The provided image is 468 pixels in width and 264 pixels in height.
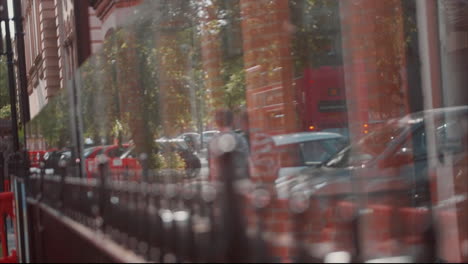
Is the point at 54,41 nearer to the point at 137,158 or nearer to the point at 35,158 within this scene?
the point at 35,158

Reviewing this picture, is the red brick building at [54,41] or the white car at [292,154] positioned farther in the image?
the red brick building at [54,41]

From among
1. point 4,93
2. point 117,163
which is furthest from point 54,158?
point 4,93

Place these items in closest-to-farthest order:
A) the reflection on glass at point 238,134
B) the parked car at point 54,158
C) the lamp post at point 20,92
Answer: the reflection on glass at point 238,134, the parked car at point 54,158, the lamp post at point 20,92

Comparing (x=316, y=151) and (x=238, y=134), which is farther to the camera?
(x=316, y=151)

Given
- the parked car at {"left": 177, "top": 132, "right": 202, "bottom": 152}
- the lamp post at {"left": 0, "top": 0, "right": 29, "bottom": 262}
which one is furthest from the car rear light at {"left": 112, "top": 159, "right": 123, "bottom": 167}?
the lamp post at {"left": 0, "top": 0, "right": 29, "bottom": 262}

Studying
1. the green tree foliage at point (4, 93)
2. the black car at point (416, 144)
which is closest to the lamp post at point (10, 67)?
the green tree foliage at point (4, 93)

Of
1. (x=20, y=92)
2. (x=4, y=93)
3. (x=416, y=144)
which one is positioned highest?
(x=4, y=93)

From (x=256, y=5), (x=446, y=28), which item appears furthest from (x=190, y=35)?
(x=446, y=28)

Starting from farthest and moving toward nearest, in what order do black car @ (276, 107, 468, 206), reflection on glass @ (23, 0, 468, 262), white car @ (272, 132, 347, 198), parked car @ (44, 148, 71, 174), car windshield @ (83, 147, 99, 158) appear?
1. black car @ (276, 107, 468, 206)
2. parked car @ (44, 148, 71, 174)
3. car windshield @ (83, 147, 99, 158)
4. white car @ (272, 132, 347, 198)
5. reflection on glass @ (23, 0, 468, 262)

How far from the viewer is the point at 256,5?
6.09 ft

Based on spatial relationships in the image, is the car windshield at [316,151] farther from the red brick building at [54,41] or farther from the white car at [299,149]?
the red brick building at [54,41]

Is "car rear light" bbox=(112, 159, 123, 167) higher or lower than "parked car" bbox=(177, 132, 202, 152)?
lower

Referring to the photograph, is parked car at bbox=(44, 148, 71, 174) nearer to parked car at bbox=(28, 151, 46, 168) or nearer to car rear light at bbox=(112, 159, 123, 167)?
parked car at bbox=(28, 151, 46, 168)

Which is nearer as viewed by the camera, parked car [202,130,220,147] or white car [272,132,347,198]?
white car [272,132,347,198]
